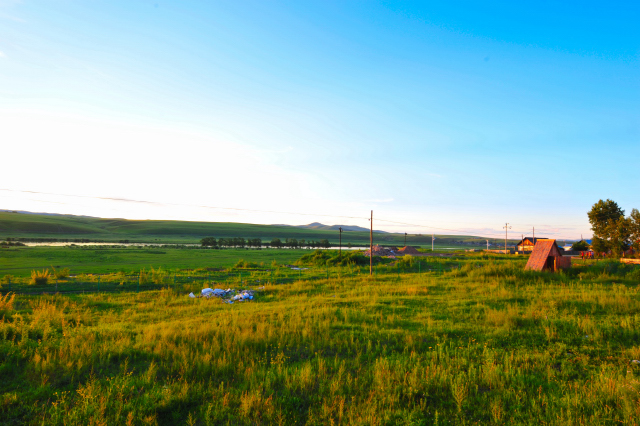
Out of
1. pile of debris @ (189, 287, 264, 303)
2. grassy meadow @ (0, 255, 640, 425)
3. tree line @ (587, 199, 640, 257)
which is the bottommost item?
pile of debris @ (189, 287, 264, 303)

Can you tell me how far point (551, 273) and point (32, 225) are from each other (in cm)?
22451

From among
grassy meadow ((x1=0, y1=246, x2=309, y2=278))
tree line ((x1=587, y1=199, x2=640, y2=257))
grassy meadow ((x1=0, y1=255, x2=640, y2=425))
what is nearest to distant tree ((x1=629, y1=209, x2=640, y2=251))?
tree line ((x1=587, y1=199, x2=640, y2=257))

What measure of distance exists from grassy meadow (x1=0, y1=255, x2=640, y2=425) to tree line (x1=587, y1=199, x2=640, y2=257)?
49211 millimetres

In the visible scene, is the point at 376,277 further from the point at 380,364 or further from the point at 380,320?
the point at 380,364

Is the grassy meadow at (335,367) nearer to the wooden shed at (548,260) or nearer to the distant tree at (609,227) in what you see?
the wooden shed at (548,260)

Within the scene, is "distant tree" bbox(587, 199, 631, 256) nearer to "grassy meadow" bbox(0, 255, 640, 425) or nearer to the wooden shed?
the wooden shed

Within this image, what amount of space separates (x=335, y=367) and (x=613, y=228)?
67221 mm

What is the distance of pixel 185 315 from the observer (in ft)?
53.5

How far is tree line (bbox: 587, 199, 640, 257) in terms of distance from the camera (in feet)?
164

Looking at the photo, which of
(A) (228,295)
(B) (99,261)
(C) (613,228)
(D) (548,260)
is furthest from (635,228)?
(B) (99,261)

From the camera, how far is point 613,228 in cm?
5266

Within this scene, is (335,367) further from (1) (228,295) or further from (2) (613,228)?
(2) (613,228)

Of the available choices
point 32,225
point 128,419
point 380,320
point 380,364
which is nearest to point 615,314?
point 380,320

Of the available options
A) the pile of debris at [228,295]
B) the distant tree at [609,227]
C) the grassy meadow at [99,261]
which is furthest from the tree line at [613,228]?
the pile of debris at [228,295]
